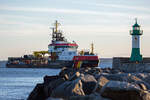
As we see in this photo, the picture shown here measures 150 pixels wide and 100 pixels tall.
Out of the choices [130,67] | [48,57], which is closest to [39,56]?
[48,57]

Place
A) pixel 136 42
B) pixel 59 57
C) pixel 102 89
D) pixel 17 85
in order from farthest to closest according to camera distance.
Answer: pixel 59 57, pixel 136 42, pixel 17 85, pixel 102 89

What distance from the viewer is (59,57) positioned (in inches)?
2485

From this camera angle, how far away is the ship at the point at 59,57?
57.0 m

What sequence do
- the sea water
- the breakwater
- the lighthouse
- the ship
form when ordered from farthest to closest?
the ship → the lighthouse → the sea water → the breakwater

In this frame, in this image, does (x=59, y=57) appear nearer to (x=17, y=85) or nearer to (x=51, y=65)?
(x=51, y=65)

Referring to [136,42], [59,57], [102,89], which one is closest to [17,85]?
[136,42]

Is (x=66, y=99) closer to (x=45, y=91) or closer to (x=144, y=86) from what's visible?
(x=144, y=86)

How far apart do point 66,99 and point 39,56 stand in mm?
62938

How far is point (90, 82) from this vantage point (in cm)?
903

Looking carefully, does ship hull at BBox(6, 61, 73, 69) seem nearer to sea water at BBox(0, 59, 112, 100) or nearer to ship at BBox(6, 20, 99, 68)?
ship at BBox(6, 20, 99, 68)

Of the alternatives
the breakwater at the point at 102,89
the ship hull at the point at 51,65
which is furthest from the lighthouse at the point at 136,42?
the ship hull at the point at 51,65

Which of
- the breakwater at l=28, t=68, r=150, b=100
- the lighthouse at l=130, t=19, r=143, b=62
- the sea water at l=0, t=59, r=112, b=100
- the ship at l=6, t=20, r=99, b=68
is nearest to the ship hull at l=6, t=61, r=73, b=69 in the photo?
the ship at l=6, t=20, r=99, b=68

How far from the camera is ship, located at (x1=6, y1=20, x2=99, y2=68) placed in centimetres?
5703

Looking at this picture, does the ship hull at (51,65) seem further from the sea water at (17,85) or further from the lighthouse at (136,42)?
the lighthouse at (136,42)
